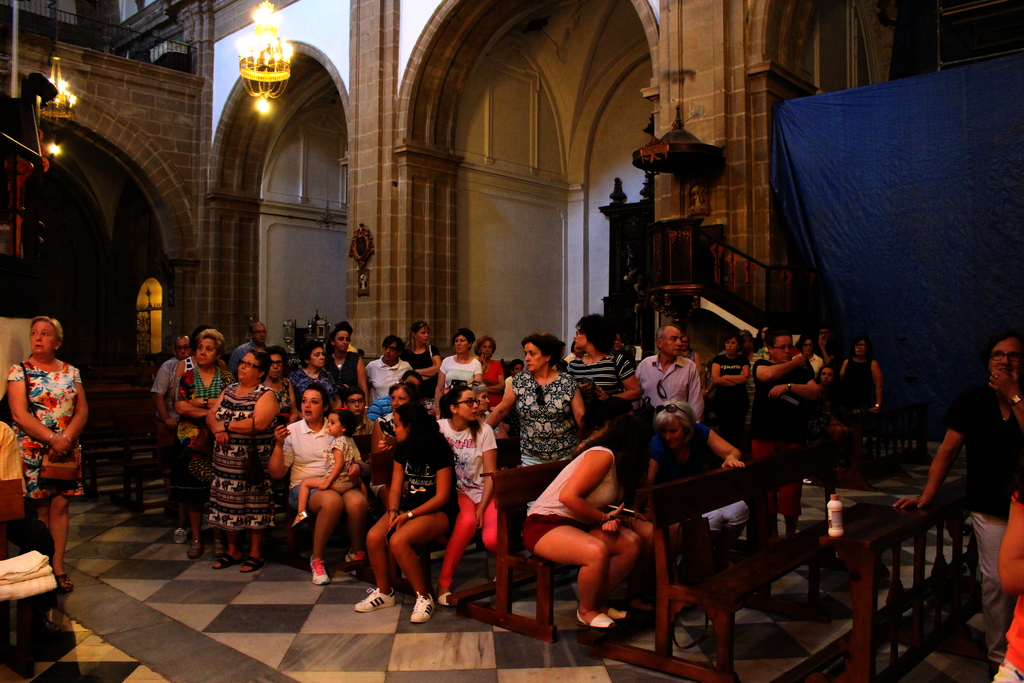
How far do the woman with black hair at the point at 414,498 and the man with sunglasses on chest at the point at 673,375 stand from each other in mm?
1646

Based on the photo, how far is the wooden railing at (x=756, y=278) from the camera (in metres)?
9.07

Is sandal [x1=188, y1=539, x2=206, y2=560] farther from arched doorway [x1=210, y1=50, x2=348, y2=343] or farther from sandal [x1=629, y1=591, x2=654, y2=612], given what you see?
arched doorway [x1=210, y1=50, x2=348, y2=343]

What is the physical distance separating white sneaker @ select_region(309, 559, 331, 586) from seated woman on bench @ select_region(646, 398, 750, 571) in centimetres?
194

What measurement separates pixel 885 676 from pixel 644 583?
4.25 feet

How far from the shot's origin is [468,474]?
4398mm

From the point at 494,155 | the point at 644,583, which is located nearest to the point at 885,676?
the point at 644,583

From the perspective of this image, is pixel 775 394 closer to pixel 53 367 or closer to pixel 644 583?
pixel 644 583

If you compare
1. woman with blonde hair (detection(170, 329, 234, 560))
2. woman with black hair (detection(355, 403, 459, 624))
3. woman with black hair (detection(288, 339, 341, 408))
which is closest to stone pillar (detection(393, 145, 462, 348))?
woman with black hair (detection(288, 339, 341, 408))

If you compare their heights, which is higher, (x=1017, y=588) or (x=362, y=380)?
(x=362, y=380)

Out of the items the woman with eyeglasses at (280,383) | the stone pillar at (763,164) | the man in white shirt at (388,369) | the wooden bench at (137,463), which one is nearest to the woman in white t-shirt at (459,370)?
the man in white shirt at (388,369)

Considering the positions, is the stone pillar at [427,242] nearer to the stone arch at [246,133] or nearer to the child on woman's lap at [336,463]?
the stone arch at [246,133]

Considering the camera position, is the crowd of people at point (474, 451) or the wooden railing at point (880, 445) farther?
the wooden railing at point (880, 445)

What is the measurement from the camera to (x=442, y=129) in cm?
1367

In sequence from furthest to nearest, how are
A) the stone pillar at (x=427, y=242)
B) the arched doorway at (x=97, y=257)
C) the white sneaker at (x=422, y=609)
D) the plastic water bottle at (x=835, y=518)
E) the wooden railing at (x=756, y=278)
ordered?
the arched doorway at (x=97, y=257), the stone pillar at (x=427, y=242), the wooden railing at (x=756, y=278), the white sneaker at (x=422, y=609), the plastic water bottle at (x=835, y=518)
